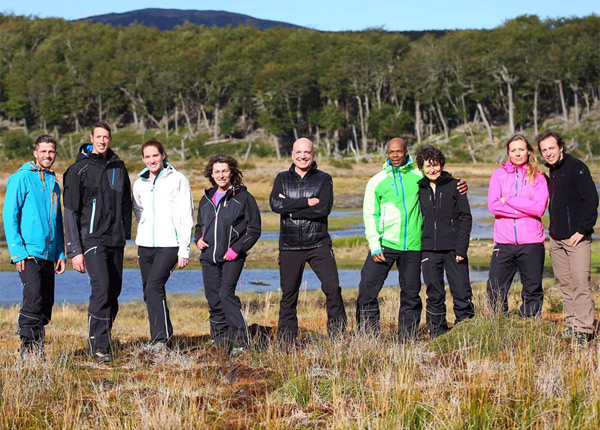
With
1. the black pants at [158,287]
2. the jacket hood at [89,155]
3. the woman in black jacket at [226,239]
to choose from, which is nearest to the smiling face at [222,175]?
the woman in black jacket at [226,239]

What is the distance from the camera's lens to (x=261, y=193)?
48.6 meters

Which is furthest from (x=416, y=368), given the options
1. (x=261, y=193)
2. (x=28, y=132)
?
(x=28, y=132)

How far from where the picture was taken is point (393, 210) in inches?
371

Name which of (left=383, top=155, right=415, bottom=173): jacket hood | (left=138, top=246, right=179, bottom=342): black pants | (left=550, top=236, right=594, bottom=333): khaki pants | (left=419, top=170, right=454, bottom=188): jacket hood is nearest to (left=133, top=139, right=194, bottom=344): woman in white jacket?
(left=138, top=246, right=179, bottom=342): black pants

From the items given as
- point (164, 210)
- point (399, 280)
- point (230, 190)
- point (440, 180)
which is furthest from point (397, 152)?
point (164, 210)

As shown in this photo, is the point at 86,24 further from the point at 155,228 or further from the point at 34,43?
the point at 155,228

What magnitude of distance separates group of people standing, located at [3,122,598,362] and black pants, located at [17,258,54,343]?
0.04ft

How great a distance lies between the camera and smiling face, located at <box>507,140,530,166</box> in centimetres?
930

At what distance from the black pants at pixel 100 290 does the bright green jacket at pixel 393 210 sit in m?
2.66

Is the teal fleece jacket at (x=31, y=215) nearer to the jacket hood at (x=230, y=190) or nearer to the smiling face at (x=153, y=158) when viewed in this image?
the smiling face at (x=153, y=158)

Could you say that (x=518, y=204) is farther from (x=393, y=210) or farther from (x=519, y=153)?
(x=393, y=210)

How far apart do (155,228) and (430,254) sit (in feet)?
9.60

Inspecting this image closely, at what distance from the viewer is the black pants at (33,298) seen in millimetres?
8445

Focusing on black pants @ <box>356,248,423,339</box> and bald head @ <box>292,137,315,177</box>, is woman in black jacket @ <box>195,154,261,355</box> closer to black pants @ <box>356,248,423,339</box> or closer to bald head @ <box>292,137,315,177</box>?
bald head @ <box>292,137,315,177</box>
